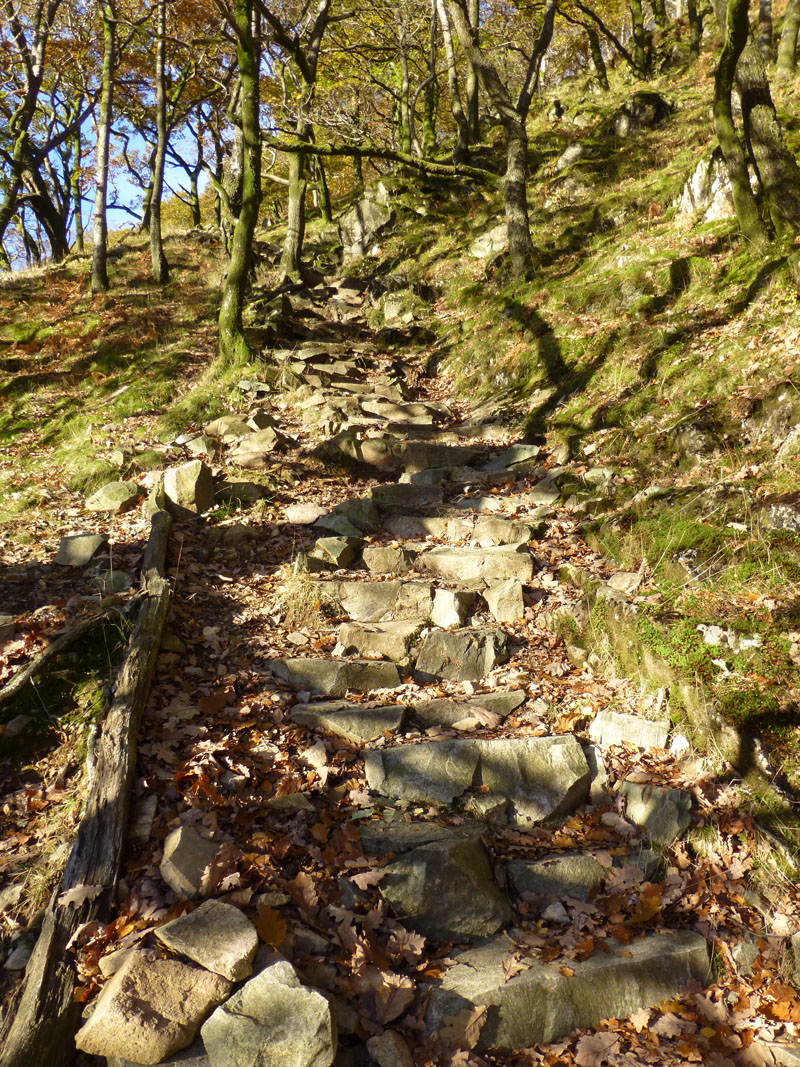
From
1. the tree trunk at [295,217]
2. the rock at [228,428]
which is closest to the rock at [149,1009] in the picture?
the rock at [228,428]

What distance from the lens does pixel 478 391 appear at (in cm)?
1230

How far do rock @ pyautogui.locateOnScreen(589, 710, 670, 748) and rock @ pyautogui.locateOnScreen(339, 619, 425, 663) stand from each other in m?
1.85

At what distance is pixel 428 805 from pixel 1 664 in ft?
11.7

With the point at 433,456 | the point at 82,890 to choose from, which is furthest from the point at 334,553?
the point at 82,890

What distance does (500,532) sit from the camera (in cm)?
743

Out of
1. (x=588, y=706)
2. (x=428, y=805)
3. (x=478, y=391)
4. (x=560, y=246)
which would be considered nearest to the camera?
(x=428, y=805)

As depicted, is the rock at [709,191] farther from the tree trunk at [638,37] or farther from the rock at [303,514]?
the tree trunk at [638,37]

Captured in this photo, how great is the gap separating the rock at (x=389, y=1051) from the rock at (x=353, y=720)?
211 cm

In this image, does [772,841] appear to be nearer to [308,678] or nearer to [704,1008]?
[704,1008]

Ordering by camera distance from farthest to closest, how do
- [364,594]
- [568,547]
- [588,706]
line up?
[568,547] < [364,594] < [588,706]

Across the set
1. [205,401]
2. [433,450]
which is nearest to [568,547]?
[433,450]

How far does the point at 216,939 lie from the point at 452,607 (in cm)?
370

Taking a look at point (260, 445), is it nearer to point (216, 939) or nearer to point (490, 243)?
point (216, 939)

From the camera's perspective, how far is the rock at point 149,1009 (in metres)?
2.75
